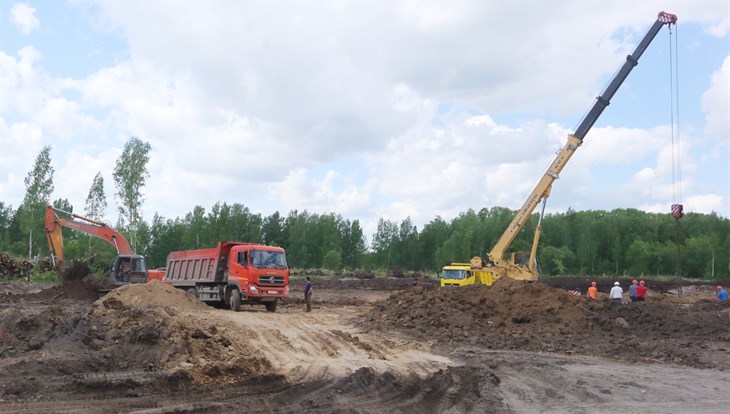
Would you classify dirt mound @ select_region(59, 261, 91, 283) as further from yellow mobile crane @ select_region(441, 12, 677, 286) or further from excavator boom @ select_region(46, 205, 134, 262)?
yellow mobile crane @ select_region(441, 12, 677, 286)

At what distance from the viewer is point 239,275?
2528 centimetres

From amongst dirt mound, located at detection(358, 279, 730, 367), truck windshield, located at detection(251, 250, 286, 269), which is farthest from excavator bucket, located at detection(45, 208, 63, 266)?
dirt mound, located at detection(358, 279, 730, 367)

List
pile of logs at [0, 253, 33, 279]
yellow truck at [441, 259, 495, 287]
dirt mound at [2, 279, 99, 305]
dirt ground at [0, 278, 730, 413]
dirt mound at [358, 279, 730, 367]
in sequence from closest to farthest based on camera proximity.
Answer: dirt ground at [0, 278, 730, 413] < dirt mound at [358, 279, 730, 367] < dirt mound at [2, 279, 99, 305] < yellow truck at [441, 259, 495, 287] < pile of logs at [0, 253, 33, 279]

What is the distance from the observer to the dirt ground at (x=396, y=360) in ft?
30.9

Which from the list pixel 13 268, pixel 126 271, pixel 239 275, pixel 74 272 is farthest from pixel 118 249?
pixel 13 268

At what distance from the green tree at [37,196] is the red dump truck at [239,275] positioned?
29516mm

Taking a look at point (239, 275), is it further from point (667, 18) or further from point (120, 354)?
point (667, 18)

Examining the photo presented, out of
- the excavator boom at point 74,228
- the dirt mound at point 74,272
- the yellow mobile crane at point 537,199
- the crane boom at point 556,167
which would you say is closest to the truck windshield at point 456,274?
the yellow mobile crane at point 537,199

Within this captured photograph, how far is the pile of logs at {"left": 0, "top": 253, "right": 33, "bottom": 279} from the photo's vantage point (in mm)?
40281

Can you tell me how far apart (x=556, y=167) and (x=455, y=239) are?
66812mm

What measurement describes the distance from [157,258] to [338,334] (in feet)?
274

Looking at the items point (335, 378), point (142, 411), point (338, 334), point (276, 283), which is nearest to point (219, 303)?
point (276, 283)

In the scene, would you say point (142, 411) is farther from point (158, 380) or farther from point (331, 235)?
point (331, 235)

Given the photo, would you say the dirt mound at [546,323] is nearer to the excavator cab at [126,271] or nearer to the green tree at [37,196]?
the excavator cab at [126,271]
